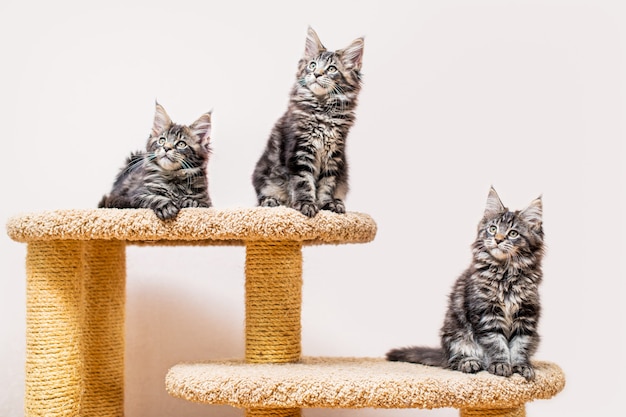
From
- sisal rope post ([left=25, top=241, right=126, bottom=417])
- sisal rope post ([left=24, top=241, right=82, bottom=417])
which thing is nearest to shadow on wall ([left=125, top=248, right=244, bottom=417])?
sisal rope post ([left=25, top=241, right=126, bottom=417])

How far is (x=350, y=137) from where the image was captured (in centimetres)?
327

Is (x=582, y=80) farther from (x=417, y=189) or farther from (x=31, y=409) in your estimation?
(x=31, y=409)

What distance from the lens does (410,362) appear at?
2.51m

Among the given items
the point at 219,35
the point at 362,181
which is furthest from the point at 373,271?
the point at 219,35

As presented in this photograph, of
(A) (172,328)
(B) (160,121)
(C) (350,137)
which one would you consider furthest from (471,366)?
(A) (172,328)

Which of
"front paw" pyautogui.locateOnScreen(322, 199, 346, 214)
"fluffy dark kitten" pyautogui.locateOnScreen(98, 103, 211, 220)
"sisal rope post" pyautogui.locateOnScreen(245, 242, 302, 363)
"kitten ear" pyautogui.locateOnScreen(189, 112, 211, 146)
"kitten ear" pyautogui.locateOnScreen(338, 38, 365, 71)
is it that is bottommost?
"sisal rope post" pyautogui.locateOnScreen(245, 242, 302, 363)

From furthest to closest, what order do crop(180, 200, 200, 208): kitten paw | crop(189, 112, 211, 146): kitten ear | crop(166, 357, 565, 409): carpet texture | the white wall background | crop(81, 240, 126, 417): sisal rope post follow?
the white wall background
crop(81, 240, 126, 417): sisal rope post
crop(189, 112, 211, 146): kitten ear
crop(180, 200, 200, 208): kitten paw
crop(166, 357, 565, 409): carpet texture

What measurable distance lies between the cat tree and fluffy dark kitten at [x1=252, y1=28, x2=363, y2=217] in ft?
0.43

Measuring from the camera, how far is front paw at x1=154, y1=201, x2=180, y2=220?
2.27 metres

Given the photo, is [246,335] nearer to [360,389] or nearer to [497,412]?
[360,389]

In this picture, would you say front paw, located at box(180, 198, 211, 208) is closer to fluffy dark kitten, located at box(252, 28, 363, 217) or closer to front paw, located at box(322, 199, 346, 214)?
fluffy dark kitten, located at box(252, 28, 363, 217)

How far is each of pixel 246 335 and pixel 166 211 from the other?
1.61 ft

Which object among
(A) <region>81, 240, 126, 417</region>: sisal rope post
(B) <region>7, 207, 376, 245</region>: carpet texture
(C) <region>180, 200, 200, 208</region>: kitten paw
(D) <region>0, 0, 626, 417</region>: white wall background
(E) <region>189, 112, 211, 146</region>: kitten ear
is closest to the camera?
(B) <region>7, 207, 376, 245</region>: carpet texture

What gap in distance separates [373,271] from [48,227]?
4.69ft
